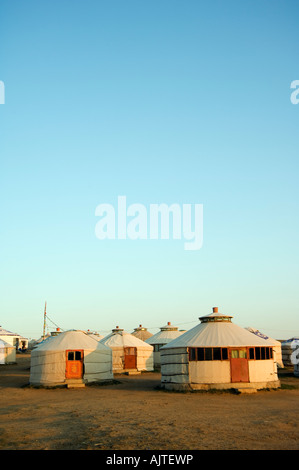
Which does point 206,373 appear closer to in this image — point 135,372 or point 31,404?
point 31,404

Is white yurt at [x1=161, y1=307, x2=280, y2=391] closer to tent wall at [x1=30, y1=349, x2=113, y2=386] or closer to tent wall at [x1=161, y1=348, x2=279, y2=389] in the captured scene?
tent wall at [x1=161, y1=348, x2=279, y2=389]

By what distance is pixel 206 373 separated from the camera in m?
20.1

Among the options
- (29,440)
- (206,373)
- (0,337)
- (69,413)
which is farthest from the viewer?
(0,337)

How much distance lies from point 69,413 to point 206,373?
7.88 meters

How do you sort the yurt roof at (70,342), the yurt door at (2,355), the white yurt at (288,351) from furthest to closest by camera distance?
the yurt door at (2,355)
the white yurt at (288,351)
the yurt roof at (70,342)

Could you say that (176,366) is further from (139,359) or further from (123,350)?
(139,359)

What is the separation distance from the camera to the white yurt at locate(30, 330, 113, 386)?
938 inches

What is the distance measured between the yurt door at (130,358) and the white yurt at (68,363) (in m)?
8.89

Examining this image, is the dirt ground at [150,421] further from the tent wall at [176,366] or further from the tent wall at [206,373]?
the tent wall at [176,366]

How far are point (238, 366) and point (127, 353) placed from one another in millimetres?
15601

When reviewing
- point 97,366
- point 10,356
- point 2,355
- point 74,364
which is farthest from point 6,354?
point 74,364

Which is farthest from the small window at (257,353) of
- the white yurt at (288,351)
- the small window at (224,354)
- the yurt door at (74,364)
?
the white yurt at (288,351)

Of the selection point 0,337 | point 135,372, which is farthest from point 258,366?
point 0,337

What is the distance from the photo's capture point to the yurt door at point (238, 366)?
2006 cm
